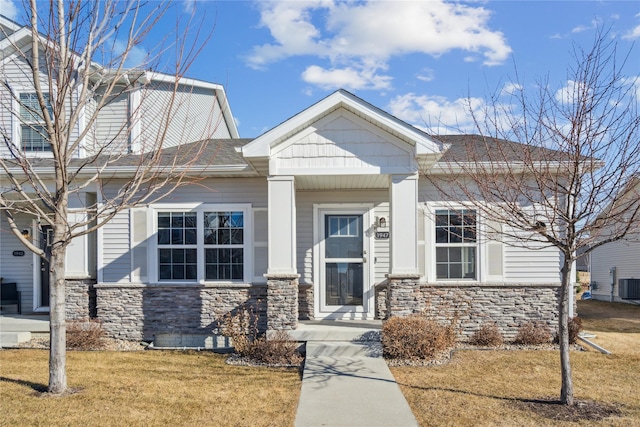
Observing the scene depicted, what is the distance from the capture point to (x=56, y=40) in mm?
5844

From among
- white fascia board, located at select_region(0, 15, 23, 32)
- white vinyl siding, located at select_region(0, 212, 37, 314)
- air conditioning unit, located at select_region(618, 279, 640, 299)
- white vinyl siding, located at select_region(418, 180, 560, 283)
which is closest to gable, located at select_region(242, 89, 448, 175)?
white vinyl siding, located at select_region(418, 180, 560, 283)

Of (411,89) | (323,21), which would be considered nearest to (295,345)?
(411,89)

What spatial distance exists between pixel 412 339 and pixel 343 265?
102 inches

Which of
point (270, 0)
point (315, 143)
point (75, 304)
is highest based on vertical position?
point (270, 0)

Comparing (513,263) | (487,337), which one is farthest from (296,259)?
(513,263)

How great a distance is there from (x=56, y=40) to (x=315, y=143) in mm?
4113

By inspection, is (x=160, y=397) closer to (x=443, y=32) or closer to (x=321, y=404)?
(x=321, y=404)

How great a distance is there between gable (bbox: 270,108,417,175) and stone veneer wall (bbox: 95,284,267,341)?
2.65 m

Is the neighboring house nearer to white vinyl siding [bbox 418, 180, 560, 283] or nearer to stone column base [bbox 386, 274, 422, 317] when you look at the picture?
white vinyl siding [bbox 418, 180, 560, 283]

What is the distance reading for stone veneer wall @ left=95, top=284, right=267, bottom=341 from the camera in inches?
368

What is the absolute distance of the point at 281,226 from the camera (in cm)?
834

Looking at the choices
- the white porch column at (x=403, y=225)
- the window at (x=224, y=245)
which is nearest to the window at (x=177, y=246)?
the window at (x=224, y=245)

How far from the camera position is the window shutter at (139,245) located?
9.57 m

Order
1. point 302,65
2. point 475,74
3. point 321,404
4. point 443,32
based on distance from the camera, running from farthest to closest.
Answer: point 302,65
point 443,32
point 475,74
point 321,404
